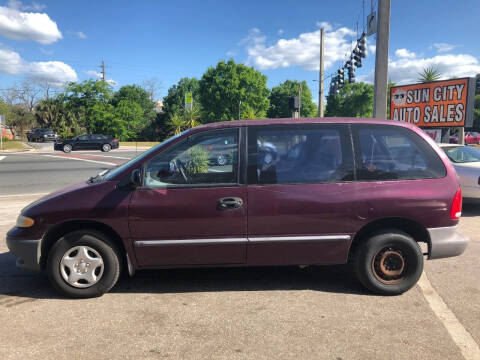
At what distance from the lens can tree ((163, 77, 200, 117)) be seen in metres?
71.7

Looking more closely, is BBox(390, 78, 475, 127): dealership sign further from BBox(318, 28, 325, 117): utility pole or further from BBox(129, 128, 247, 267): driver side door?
BBox(129, 128, 247, 267): driver side door

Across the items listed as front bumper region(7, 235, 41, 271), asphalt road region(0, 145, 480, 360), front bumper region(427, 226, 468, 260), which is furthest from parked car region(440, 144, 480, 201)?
front bumper region(7, 235, 41, 271)

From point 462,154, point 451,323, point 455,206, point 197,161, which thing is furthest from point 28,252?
point 462,154

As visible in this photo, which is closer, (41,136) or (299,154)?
(299,154)

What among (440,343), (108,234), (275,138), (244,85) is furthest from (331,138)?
(244,85)

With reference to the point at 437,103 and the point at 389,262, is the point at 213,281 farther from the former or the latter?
the point at 437,103

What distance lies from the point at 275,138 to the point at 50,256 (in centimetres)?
239

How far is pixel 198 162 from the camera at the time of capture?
371 centimetres

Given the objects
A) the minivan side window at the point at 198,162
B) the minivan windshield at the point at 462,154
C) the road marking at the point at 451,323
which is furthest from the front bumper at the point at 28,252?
the minivan windshield at the point at 462,154

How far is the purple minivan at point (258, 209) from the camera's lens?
11.5 feet

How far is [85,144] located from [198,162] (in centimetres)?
2990

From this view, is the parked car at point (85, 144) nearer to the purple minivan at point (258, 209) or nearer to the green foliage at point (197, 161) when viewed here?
the purple minivan at point (258, 209)

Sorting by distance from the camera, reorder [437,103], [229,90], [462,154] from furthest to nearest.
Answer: [229,90], [437,103], [462,154]

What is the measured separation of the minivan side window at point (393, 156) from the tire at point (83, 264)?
2.49 metres
